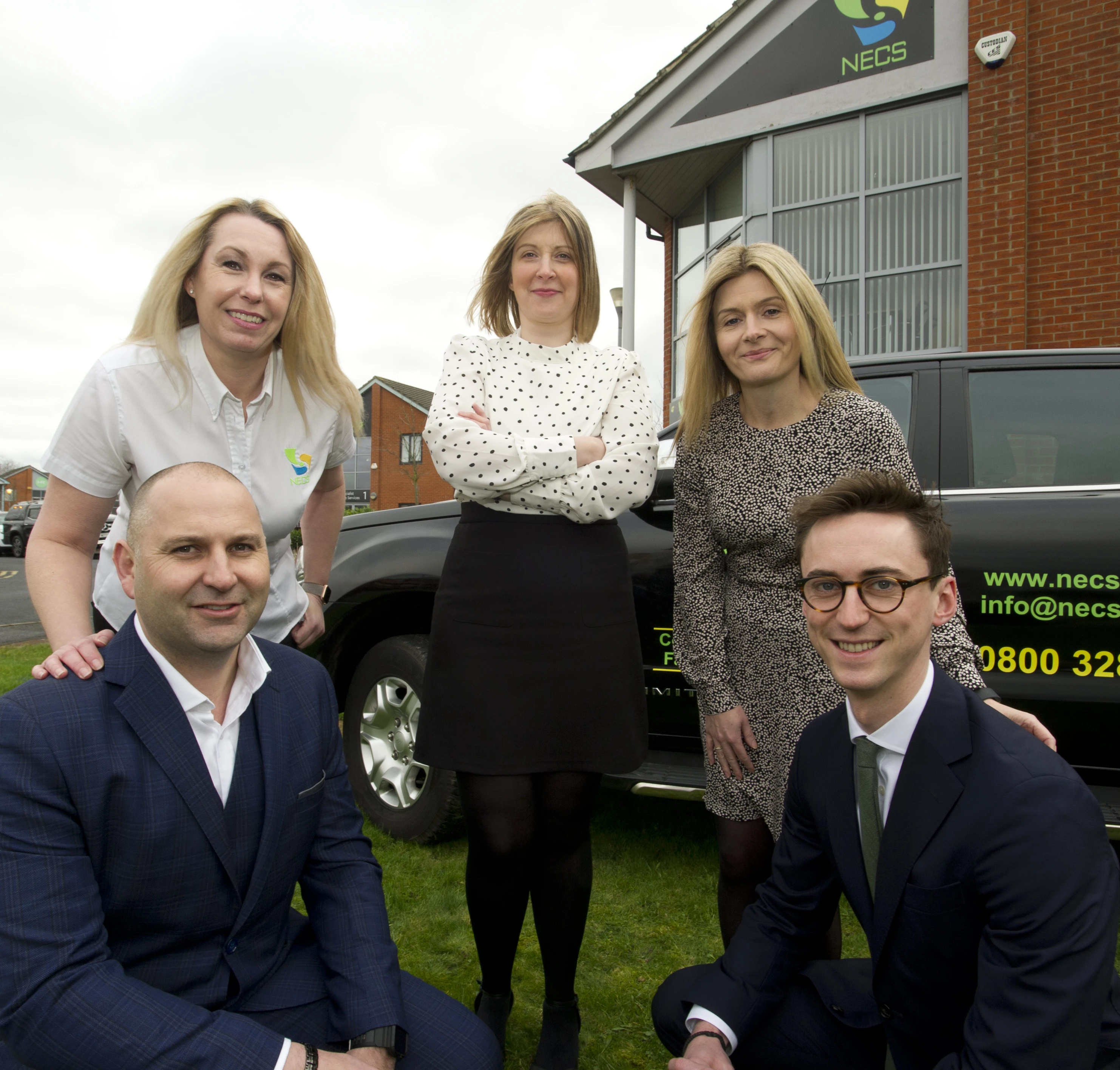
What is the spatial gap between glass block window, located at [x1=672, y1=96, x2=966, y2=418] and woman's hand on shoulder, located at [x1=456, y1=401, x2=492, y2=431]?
6676mm

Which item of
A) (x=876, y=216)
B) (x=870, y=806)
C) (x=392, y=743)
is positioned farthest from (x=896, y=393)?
(x=876, y=216)

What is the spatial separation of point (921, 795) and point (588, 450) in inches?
41.2

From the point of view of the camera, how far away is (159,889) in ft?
4.84

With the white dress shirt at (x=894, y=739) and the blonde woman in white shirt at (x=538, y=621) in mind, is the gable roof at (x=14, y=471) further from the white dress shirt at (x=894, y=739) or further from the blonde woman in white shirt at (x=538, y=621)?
the white dress shirt at (x=894, y=739)

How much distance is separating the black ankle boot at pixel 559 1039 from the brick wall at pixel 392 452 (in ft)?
137

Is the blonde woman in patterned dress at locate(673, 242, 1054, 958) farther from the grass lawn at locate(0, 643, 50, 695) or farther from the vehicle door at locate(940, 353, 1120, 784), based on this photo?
the grass lawn at locate(0, 643, 50, 695)

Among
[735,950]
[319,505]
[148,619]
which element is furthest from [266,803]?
[319,505]

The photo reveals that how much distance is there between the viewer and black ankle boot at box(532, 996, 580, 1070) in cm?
212

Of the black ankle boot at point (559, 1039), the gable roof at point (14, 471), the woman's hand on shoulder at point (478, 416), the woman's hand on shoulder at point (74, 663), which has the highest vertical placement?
the gable roof at point (14, 471)

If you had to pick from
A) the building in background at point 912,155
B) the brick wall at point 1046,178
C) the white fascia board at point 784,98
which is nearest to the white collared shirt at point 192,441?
the building in background at point 912,155

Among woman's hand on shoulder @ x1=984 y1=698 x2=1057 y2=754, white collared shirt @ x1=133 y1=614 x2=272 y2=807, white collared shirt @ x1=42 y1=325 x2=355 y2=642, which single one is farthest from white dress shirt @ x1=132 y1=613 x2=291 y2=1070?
woman's hand on shoulder @ x1=984 y1=698 x2=1057 y2=754

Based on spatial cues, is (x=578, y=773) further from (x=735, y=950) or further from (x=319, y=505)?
(x=319, y=505)

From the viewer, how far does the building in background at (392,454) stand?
43656mm

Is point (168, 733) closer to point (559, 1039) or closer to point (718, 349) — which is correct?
point (559, 1039)
